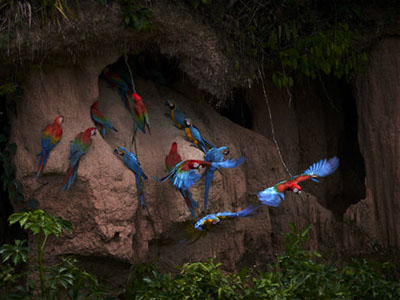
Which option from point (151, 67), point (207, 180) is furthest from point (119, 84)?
point (207, 180)

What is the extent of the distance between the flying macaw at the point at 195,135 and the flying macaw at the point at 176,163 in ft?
0.79

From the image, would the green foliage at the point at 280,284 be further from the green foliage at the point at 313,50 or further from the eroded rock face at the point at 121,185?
the green foliage at the point at 313,50

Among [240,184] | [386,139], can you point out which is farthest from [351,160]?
[240,184]

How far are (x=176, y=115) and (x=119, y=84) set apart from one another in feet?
1.76

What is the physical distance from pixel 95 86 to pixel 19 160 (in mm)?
799

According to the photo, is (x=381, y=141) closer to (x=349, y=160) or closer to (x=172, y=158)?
(x=349, y=160)

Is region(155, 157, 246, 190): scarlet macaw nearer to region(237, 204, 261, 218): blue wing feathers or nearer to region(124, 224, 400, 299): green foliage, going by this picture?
region(237, 204, 261, 218): blue wing feathers

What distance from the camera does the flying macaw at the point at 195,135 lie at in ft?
16.1

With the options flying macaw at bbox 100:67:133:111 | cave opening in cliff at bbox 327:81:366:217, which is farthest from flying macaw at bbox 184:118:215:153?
cave opening in cliff at bbox 327:81:366:217

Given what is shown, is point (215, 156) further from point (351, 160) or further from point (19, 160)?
point (351, 160)

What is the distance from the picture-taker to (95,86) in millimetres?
4633

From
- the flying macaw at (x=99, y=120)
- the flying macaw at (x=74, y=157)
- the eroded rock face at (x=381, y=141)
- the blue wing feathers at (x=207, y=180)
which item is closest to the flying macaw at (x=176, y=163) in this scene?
the blue wing feathers at (x=207, y=180)

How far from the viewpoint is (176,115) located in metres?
5.03

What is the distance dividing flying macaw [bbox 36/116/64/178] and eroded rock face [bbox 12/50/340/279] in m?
0.05
